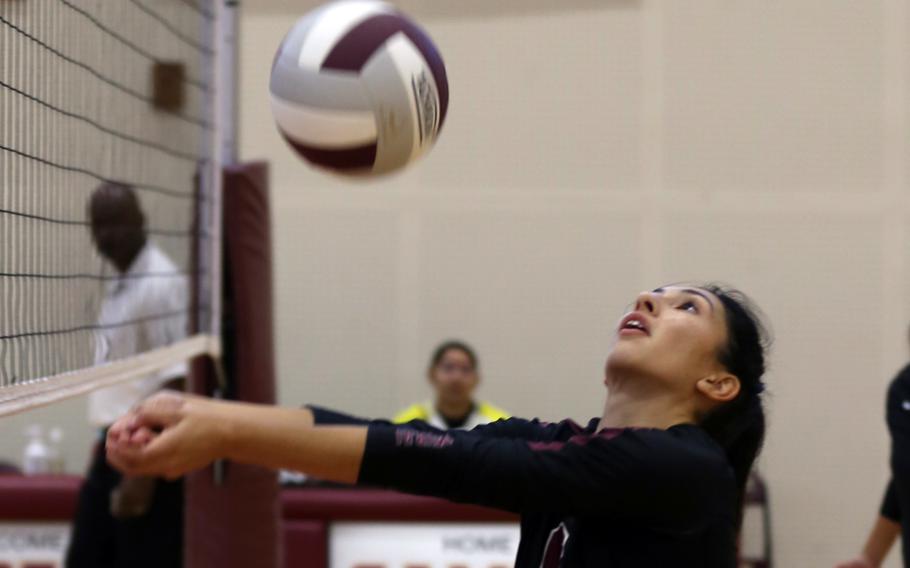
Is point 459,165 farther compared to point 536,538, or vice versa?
point 459,165

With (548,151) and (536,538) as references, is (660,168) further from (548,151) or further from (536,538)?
(536,538)

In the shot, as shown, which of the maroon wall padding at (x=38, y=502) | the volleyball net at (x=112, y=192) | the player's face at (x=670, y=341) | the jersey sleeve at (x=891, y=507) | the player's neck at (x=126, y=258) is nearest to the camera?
the player's face at (x=670, y=341)

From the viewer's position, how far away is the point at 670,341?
239 centimetres

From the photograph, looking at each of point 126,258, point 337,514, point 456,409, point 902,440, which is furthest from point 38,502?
point 902,440

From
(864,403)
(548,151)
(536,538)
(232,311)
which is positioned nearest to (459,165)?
(548,151)

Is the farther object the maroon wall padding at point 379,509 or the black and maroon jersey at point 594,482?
the maroon wall padding at point 379,509

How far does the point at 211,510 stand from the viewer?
4.75 metres

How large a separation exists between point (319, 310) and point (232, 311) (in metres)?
2.86

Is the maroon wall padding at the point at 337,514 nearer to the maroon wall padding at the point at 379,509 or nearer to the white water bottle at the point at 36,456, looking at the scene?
the maroon wall padding at the point at 379,509

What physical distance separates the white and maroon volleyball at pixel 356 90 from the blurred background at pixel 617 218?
4.74 metres

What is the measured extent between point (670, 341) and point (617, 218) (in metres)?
5.43

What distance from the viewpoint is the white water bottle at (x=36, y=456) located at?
289 inches

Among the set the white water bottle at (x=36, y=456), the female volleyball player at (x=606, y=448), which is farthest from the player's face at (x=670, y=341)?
the white water bottle at (x=36, y=456)

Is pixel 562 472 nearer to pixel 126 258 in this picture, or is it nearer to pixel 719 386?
pixel 719 386
